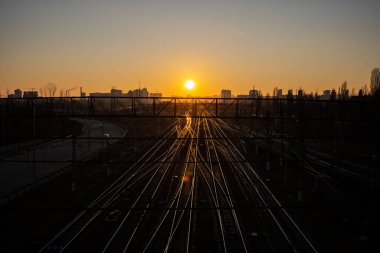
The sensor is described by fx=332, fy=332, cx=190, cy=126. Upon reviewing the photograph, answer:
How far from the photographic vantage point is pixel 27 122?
132 ft

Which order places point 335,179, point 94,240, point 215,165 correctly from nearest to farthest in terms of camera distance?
point 94,240 < point 335,179 < point 215,165

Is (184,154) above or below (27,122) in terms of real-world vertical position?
below

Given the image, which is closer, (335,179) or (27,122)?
(335,179)

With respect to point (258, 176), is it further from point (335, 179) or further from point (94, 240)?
point (94, 240)

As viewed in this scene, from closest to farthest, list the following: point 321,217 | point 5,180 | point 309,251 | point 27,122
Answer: point 309,251 < point 321,217 < point 5,180 < point 27,122

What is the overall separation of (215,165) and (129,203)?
487 inches

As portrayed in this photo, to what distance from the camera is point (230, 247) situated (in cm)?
1248

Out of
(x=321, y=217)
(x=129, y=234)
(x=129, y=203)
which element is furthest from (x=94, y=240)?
(x=321, y=217)

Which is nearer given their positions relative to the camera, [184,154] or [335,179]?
[335,179]

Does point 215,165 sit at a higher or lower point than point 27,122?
lower

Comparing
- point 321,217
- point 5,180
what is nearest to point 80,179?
point 5,180

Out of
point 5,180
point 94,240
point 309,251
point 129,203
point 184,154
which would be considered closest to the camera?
point 309,251

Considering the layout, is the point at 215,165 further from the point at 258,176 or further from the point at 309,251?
the point at 309,251

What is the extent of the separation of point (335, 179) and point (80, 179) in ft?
56.9
